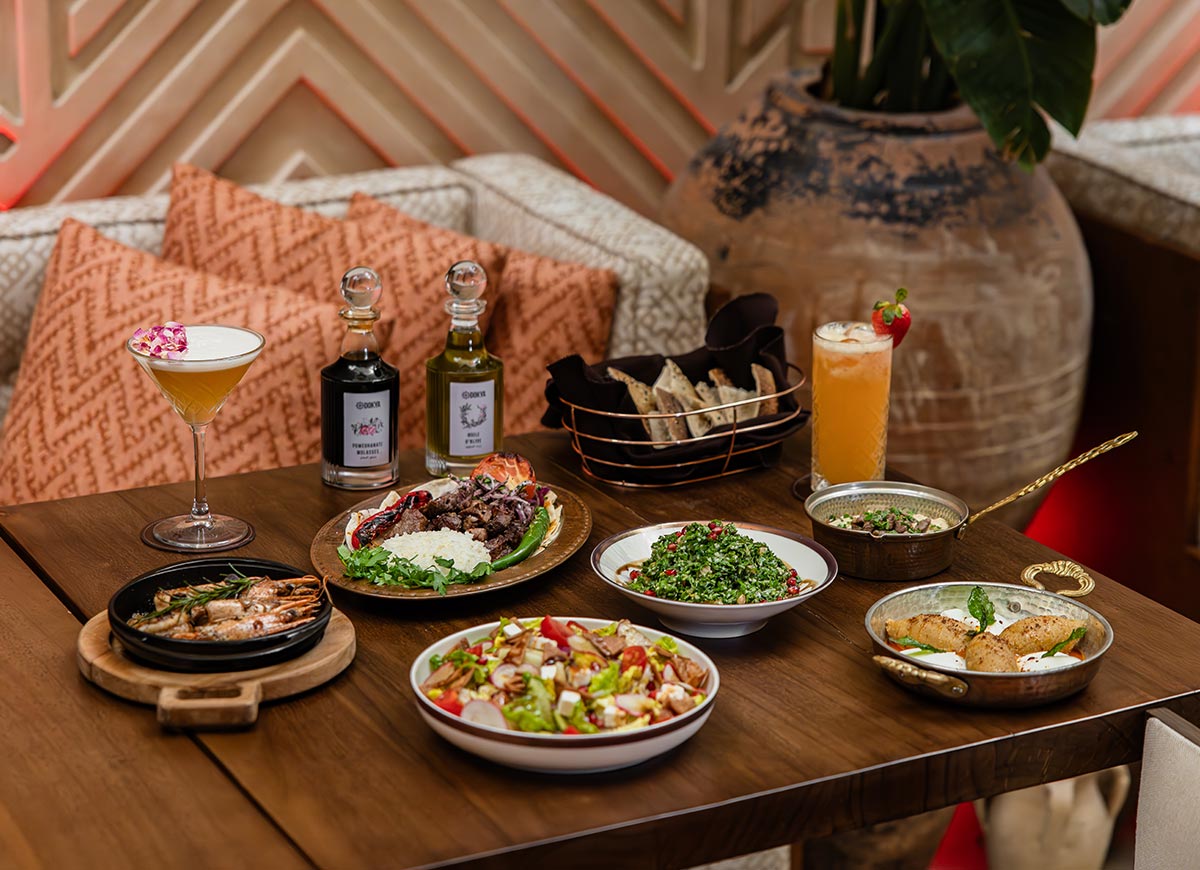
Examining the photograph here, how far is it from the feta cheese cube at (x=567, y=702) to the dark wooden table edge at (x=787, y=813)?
0.36 ft

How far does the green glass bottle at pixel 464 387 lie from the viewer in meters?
1.81

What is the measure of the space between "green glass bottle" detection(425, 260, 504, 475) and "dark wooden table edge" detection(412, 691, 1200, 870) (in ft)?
2.53

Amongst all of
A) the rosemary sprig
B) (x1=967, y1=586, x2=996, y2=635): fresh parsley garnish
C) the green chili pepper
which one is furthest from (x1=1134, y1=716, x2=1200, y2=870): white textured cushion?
the rosemary sprig

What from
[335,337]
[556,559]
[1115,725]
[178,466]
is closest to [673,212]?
[335,337]

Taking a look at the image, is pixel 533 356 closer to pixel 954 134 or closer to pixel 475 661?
pixel 954 134

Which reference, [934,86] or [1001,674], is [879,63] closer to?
[934,86]

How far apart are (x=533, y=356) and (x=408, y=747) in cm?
131

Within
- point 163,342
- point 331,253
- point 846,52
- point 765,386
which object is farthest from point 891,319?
point 846,52

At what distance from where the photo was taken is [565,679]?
1.24m

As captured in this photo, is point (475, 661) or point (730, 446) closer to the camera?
point (475, 661)

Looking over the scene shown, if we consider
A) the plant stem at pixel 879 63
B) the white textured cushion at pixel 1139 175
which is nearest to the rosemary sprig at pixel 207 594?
the plant stem at pixel 879 63

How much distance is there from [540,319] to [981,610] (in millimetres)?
1188

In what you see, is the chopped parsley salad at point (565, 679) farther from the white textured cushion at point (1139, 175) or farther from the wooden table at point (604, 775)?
the white textured cushion at point (1139, 175)

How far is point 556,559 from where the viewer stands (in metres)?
1.56
